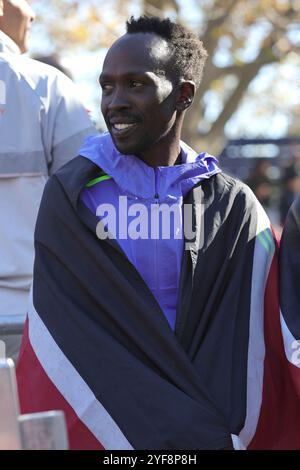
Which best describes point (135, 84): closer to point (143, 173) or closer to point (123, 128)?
point (123, 128)

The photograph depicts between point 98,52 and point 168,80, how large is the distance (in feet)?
47.0

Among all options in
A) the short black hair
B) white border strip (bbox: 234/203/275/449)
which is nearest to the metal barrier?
white border strip (bbox: 234/203/275/449)

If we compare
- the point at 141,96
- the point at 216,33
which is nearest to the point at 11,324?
the point at 141,96

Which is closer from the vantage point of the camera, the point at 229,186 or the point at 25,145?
the point at 229,186

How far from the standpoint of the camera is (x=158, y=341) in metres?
3.29

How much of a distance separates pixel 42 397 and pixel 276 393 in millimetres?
708

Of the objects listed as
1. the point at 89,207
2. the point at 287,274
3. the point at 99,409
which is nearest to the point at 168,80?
the point at 89,207

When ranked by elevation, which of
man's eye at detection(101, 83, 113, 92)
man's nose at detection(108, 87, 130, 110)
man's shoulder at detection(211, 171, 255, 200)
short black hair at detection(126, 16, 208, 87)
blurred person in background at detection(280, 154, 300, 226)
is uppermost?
short black hair at detection(126, 16, 208, 87)

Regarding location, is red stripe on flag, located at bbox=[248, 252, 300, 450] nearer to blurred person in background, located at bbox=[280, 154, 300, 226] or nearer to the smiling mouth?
the smiling mouth

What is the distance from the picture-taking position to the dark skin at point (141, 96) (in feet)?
11.3

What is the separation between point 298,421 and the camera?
3449 millimetres

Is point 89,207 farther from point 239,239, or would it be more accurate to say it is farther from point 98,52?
point 98,52

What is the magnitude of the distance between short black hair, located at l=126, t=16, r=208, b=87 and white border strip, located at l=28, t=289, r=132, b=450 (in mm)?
909

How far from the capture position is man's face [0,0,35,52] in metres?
4.32
